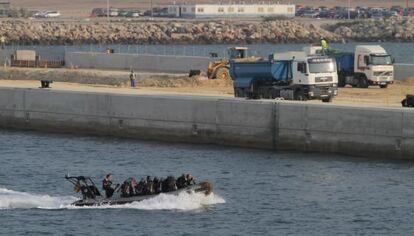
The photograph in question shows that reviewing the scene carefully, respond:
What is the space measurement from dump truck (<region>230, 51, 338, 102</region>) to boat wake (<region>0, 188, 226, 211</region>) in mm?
21624

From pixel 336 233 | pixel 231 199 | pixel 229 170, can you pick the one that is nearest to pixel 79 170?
pixel 229 170

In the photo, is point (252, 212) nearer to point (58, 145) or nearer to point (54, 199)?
point (54, 199)

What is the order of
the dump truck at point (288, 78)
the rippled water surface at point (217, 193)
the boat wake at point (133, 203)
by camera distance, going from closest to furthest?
the rippled water surface at point (217, 193)
the boat wake at point (133, 203)
the dump truck at point (288, 78)

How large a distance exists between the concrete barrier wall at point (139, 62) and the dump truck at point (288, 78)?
76.0ft

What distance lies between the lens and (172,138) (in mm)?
78875

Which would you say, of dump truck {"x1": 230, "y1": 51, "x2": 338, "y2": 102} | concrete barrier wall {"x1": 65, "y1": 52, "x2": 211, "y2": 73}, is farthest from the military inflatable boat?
concrete barrier wall {"x1": 65, "y1": 52, "x2": 211, "y2": 73}

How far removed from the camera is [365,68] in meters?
92.6

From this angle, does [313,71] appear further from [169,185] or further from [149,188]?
[149,188]

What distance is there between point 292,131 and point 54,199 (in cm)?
1796

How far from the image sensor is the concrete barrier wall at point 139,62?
10844 centimetres

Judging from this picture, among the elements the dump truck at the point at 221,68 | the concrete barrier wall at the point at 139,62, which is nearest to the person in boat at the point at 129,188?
the dump truck at the point at 221,68

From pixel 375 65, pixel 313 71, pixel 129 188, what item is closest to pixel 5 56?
pixel 375 65

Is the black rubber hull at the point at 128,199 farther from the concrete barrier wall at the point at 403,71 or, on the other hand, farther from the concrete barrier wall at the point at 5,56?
the concrete barrier wall at the point at 5,56

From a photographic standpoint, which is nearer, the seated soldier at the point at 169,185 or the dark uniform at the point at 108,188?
the seated soldier at the point at 169,185
